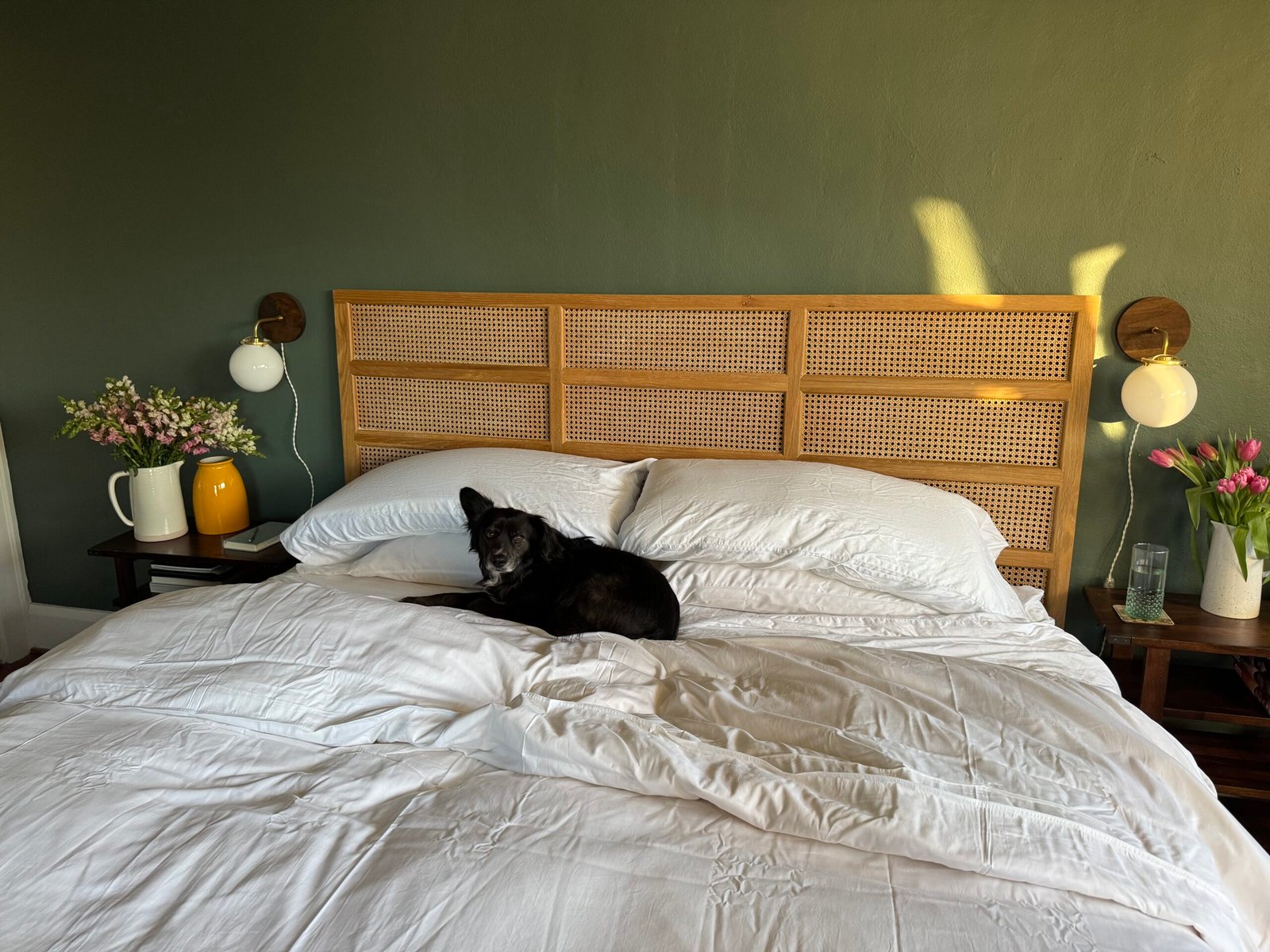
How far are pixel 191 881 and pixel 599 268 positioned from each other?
6.77 ft

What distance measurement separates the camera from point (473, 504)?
2.22 m

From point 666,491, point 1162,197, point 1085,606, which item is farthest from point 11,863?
point 1162,197

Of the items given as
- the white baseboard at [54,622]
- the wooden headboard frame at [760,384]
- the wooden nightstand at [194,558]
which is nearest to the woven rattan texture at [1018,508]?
the wooden headboard frame at [760,384]

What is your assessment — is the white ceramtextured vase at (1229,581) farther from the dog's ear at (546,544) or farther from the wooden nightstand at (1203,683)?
the dog's ear at (546,544)

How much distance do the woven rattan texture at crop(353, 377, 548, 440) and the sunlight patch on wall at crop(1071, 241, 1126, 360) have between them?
1.63m

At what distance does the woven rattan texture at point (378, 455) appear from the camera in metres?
2.94

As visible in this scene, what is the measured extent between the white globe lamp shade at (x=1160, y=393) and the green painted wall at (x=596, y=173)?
19 cm

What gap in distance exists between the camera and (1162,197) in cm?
230

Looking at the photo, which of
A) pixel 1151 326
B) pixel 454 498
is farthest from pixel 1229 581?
pixel 454 498

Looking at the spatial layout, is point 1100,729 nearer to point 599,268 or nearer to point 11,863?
point 11,863

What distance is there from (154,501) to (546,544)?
5.08ft

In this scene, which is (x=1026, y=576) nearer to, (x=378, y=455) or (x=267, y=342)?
(x=378, y=455)

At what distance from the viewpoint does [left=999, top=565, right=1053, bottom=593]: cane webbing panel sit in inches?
99.1

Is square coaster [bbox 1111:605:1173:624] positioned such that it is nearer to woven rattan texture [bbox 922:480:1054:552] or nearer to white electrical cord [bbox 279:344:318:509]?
woven rattan texture [bbox 922:480:1054:552]
